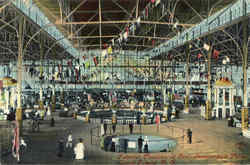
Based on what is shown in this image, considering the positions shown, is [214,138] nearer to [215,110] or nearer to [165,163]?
[165,163]

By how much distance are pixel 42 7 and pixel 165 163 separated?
1893 cm

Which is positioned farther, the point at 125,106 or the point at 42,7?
the point at 125,106

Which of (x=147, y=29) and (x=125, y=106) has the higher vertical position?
(x=147, y=29)

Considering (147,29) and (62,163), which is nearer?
(62,163)

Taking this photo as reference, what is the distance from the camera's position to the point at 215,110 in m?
37.1

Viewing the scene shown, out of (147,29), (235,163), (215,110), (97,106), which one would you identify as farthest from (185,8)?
(97,106)

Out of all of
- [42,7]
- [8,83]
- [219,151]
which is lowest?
[219,151]

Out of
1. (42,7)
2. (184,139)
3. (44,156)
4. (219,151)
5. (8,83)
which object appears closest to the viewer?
(44,156)

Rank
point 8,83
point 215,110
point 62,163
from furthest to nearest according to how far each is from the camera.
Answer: point 215,110
point 8,83
point 62,163

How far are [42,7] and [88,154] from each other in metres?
16.1

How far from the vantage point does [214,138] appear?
2148 cm

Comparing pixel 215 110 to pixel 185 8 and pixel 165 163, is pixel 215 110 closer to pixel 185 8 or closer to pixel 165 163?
pixel 185 8

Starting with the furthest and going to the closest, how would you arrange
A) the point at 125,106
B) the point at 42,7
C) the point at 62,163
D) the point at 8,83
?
the point at 125,106, the point at 8,83, the point at 42,7, the point at 62,163

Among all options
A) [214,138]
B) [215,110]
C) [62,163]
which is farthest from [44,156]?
[215,110]
